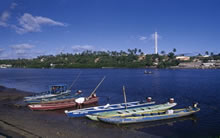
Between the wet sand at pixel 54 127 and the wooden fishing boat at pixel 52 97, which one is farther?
the wooden fishing boat at pixel 52 97

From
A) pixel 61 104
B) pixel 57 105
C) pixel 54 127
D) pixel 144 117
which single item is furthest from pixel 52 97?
pixel 144 117

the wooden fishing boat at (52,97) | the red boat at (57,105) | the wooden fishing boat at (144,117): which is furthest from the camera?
the wooden fishing boat at (52,97)

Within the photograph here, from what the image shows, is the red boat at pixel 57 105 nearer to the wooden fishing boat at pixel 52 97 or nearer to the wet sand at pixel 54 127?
the wet sand at pixel 54 127

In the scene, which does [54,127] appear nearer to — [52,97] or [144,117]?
[144,117]

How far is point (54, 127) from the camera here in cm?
1881

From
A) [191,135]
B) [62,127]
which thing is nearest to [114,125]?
[62,127]

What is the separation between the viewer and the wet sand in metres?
16.1

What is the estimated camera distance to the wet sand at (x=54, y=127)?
52.7 ft

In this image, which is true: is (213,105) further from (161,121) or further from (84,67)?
(84,67)

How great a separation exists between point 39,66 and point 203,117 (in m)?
183

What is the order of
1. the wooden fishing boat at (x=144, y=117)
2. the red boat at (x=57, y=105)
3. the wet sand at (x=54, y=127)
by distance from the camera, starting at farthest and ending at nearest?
the red boat at (x=57, y=105) → the wooden fishing boat at (x=144, y=117) → the wet sand at (x=54, y=127)

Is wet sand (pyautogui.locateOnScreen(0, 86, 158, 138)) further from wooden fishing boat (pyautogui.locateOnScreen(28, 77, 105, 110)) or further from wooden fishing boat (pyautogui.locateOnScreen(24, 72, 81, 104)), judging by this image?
wooden fishing boat (pyautogui.locateOnScreen(24, 72, 81, 104))

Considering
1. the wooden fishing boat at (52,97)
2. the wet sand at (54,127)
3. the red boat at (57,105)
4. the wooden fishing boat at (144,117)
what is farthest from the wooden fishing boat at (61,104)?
the wooden fishing boat at (144,117)

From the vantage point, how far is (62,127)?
61.9ft
